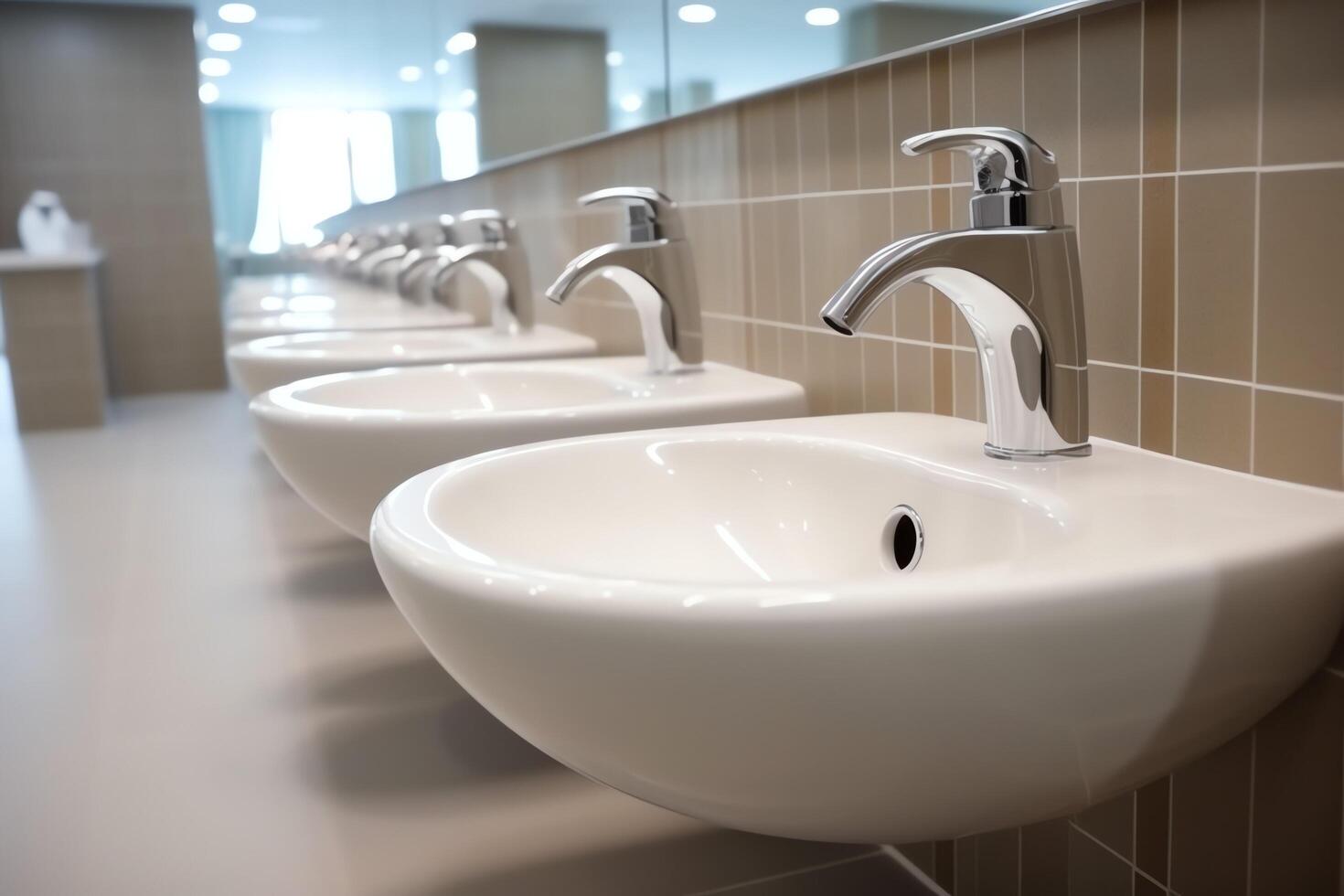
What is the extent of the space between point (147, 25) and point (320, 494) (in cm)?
545

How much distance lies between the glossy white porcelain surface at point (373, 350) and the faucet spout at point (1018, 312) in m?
0.99

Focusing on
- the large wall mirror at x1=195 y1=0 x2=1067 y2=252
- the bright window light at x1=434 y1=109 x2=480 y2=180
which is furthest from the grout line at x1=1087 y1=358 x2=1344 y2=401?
the bright window light at x1=434 y1=109 x2=480 y2=180

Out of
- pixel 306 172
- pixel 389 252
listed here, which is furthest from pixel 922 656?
pixel 306 172

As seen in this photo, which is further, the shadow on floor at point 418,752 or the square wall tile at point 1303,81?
the shadow on floor at point 418,752

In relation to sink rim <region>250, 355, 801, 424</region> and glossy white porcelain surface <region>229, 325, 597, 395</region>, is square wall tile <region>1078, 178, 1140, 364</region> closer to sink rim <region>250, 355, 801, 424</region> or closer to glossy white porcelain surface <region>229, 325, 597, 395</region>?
sink rim <region>250, 355, 801, 424</region>

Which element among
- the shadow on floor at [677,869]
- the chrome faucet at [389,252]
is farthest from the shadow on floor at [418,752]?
the chrome faucet at [389,252]

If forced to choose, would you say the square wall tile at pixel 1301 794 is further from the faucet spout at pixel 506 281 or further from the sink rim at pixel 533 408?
the faucet spout at pixel 506 281

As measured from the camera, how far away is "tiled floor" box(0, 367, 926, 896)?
114 centimetres

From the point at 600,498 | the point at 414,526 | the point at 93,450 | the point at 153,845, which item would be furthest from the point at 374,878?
the point at 93,450

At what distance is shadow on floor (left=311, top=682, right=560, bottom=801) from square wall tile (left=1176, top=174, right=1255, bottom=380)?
856 mm

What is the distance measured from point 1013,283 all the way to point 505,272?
1328mm

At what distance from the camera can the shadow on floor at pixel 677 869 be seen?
A: 1.11m

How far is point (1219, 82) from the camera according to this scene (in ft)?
2.23

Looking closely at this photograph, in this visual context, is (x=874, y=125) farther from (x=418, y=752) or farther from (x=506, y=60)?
(x=506, y=60)
